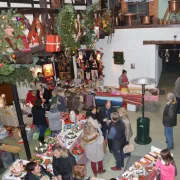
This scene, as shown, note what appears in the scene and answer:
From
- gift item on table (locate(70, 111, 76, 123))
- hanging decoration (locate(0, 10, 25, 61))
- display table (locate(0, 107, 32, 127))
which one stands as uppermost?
hanging decoration (locate(0, 10, 25, 61))

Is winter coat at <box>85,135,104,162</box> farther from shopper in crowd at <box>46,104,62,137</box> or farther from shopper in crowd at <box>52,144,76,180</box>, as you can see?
shopper in crowd at <box>46,104,62,137</box>

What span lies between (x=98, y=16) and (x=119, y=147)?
6.20 metres

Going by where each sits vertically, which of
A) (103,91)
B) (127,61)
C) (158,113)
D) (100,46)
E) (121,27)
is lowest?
(158,113)

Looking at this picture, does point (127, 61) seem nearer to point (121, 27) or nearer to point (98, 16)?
point (121, 27)

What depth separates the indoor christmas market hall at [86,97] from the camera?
5.33m

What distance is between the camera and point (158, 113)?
10422mm

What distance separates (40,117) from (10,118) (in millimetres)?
1865

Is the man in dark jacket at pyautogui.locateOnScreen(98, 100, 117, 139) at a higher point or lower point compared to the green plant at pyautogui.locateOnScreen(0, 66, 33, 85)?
lower

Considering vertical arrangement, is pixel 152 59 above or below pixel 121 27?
below

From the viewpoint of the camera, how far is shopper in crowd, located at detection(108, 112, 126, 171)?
6352mm

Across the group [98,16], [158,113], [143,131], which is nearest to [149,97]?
[158,113]

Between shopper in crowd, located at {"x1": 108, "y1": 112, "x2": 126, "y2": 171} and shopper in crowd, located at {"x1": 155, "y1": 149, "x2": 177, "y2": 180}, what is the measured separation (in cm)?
145

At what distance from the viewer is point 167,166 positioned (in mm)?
5059

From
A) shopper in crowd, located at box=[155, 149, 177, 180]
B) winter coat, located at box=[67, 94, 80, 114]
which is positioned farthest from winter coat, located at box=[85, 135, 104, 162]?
winter coat, located at box=[67, 94, 80, 114]
